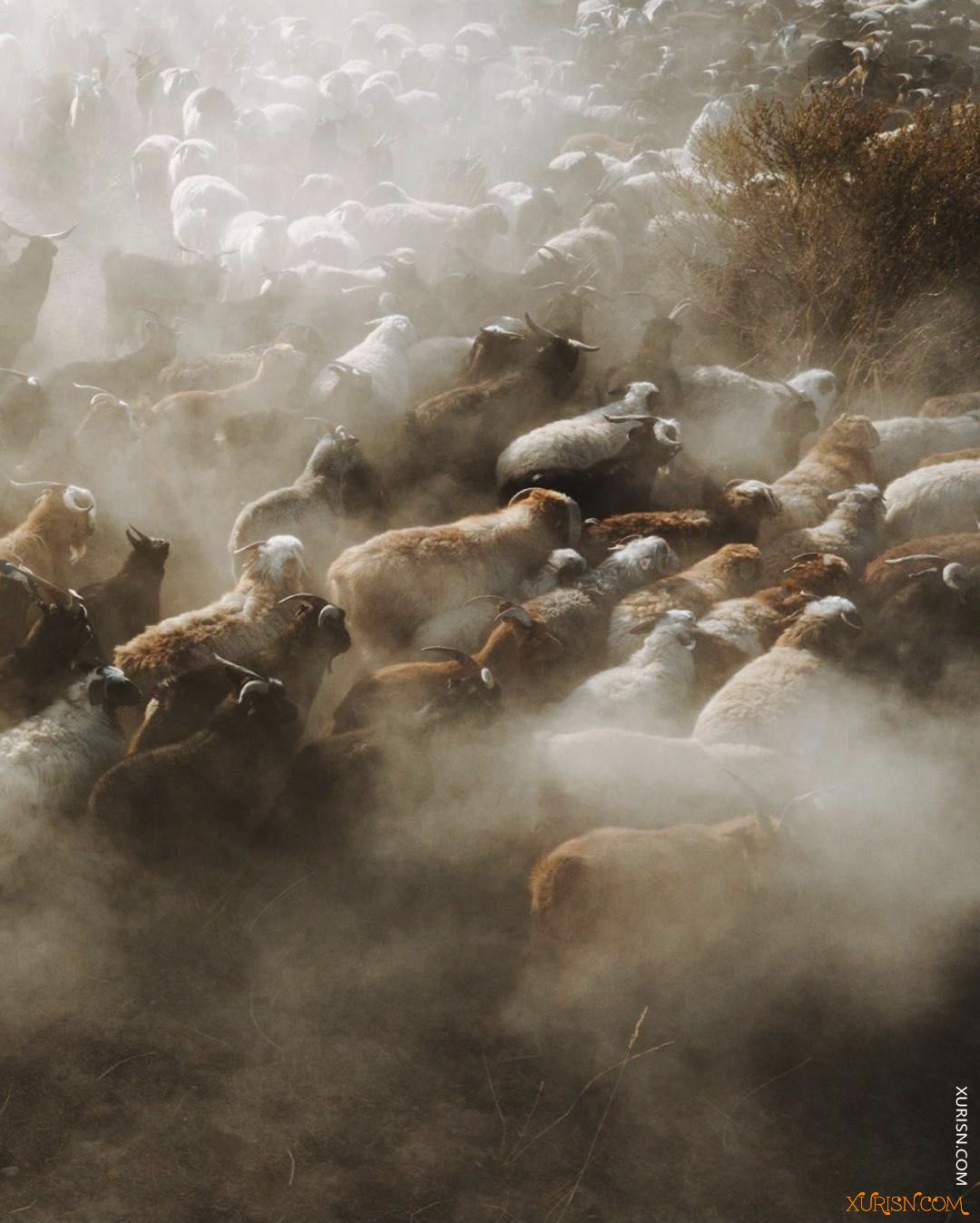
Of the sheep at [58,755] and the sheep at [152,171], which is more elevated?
the sheep at [152,171]

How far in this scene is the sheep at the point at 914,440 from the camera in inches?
312

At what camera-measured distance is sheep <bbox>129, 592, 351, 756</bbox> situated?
15.3 feet

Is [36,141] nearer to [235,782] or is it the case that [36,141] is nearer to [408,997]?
[235,782]

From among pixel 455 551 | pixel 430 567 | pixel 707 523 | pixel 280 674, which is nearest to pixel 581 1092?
pixel 280 674

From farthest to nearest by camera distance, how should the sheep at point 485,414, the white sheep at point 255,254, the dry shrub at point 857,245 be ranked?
the white sheep at point 255,254
the dry shrub at point 857,245
the sheep at point 485,414

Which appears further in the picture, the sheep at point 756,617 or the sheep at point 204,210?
the sheep at point 204,210

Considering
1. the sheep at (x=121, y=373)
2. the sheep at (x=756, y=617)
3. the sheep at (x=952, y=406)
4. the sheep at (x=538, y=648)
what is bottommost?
the sheep at (x=952, y=406)

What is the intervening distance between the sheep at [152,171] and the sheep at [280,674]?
31.4 feet

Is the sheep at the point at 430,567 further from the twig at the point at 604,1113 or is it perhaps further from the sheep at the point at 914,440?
the sheep at the point at 914,440

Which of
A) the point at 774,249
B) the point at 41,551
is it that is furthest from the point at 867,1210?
the point at 774,249

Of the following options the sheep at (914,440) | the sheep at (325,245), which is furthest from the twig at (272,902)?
the sheep at (325,245)

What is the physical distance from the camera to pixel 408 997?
159 inches

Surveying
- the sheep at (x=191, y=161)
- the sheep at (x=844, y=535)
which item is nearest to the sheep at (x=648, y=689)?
A: the sheep at (x=844, y=535)

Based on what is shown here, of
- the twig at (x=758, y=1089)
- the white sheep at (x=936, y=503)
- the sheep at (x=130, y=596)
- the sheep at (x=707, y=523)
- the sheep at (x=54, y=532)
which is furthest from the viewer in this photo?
the white sheep at (x=936, y=503)
